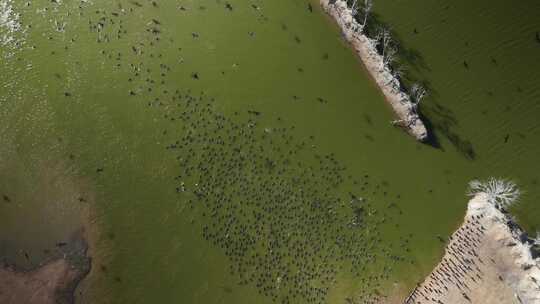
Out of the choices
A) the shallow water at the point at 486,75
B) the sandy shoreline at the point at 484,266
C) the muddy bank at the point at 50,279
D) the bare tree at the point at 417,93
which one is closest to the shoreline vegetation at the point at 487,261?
the sandy shoreline at the point at 484,266

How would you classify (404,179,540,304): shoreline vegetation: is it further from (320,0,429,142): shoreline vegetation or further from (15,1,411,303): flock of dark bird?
(320,0,429,142): shoreline vegetation

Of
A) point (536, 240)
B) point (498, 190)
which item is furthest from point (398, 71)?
point (536, 240)

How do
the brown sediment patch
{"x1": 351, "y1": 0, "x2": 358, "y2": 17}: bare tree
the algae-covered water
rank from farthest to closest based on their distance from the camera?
{"x1": 351, "y1": 0, "x2": 358, "y2": 17}: bare tree → the algae-covered water → the brown sediment patch

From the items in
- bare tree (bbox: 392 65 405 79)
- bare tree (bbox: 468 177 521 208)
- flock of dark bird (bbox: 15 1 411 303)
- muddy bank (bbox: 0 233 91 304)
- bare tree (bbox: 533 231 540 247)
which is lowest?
muddy bank (bbox: 0 233 91 304)

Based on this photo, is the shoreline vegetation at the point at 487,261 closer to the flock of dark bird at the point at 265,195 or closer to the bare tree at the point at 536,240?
the bare tree at the point at 536,240

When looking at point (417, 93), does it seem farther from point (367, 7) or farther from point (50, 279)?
point (50, 279)

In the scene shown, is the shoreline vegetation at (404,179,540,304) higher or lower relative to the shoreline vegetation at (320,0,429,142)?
lower

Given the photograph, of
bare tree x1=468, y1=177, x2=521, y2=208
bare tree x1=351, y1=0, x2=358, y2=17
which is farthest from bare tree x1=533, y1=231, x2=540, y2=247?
bare tree x1=351, y1=0, x2=358, y2=17
